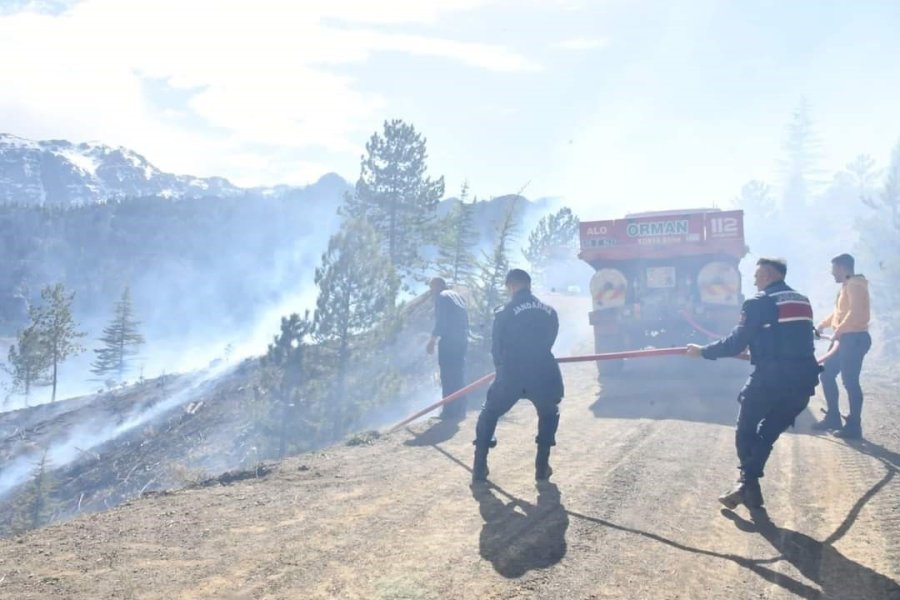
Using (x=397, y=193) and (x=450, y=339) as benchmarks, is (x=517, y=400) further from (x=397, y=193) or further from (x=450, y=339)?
(x=397, y=193)

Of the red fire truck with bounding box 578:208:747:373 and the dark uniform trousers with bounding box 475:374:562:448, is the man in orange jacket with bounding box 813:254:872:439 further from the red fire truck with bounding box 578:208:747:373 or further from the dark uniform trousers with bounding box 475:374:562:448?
the red fire truck with bounding box 578:208:747:373

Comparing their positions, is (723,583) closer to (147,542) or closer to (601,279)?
(147,542)

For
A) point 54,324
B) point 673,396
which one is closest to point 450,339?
point 673,396

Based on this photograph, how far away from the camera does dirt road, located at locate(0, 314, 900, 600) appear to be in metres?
3.58

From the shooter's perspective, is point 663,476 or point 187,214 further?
point 187,214

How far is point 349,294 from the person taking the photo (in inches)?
808

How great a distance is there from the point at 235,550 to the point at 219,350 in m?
81.3

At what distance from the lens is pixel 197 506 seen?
5445 millimetres

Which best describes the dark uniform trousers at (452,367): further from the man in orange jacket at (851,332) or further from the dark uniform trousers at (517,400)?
the man in orange jacket at (851,332)

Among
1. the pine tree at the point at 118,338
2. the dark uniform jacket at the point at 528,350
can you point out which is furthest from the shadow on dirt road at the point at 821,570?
the pine tree at the point at 118,338

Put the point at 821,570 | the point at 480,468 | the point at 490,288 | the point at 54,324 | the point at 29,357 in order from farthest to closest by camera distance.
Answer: the point at 54,324 < the point at 29,357 < the point at 490,288 < the point at 480,468 < the point at 821,570

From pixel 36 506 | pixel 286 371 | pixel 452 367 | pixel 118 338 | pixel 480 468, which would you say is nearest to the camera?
pixel 480 468

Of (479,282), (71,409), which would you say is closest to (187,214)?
(71,409)

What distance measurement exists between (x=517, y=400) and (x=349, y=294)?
15.2m
